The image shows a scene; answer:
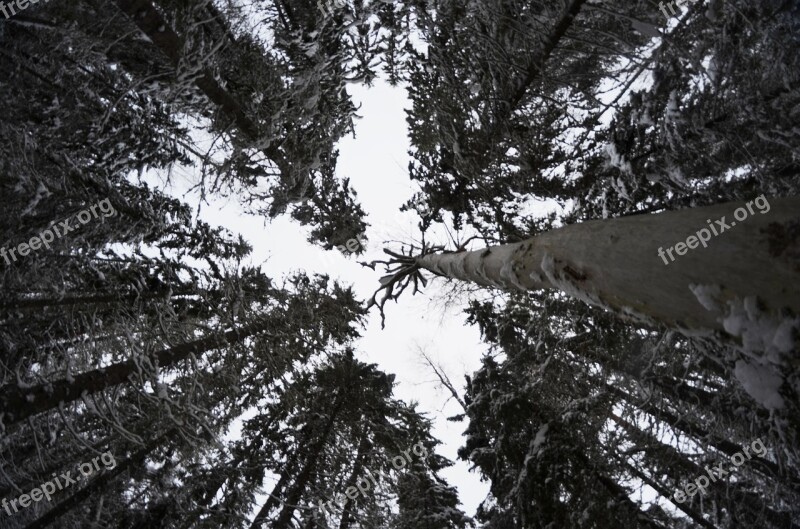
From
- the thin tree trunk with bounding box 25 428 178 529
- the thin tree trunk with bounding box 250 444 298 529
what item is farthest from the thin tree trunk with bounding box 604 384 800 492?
the thin tree trunk with bounding box 25 428 178 529

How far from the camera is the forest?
388 centimetres

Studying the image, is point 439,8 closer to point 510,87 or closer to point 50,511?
point 510,87

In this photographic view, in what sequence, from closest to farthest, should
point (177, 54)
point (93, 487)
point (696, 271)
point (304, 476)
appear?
1. point (696, 271)
2. point (177, 54)
3. point (93, 487)
4. point (304, 476)

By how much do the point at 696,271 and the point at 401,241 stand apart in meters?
5.53

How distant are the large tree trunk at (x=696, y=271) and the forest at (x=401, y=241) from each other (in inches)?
1.3

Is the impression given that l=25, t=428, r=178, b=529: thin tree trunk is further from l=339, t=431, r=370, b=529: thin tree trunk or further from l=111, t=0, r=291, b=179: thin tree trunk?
l=111, t=0, r=291, b=179: thin tree trunk

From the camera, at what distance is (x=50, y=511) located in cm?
827

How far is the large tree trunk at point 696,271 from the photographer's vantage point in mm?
1226

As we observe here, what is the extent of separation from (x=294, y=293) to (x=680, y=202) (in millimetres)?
7572

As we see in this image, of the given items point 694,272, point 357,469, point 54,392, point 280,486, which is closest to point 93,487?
point 280,486

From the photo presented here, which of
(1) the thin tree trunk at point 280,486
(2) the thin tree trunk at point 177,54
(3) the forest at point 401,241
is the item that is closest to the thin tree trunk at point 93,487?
(3) the forest at point 401,241

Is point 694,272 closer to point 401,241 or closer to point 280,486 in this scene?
point 401,241

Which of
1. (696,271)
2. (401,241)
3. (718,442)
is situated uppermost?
(401,241)

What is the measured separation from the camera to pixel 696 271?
1430mm
